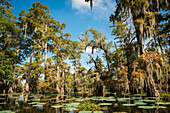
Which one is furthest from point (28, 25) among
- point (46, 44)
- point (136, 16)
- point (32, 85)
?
point (136, 16)

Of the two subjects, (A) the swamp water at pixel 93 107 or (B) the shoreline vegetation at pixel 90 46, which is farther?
(B) the shoreline vegetation at pixel 90 46

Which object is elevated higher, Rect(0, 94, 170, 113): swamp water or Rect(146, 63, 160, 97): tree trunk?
Rect(146, 63, 160, 97): tree trunk

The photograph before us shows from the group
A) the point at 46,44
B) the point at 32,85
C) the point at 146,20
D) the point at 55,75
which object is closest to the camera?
the point at 146,20

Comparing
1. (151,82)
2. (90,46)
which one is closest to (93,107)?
(151,82)

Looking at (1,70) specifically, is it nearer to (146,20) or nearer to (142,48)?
(142,48)

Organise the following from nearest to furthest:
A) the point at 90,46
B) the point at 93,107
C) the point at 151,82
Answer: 1. the point at 93,107
2. the point at 151,82
3. the point at 90,46

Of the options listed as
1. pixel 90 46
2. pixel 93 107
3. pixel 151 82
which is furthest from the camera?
pixel 90 46

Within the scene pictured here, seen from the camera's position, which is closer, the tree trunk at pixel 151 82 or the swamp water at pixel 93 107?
the swamp water at pixel 93 107

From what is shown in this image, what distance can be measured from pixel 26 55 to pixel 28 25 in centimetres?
496

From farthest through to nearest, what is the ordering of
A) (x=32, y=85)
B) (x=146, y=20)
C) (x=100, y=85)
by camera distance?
(x=32, y=85) → (x=100, y=85) → (x=146, y=20)

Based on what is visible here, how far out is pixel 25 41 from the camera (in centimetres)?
1798

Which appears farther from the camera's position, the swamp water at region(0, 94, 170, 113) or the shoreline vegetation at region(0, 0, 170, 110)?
the shoreline vegetation at region(0, 0, 170, 110)

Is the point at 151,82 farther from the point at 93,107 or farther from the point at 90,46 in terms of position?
Result: the point at 90,46

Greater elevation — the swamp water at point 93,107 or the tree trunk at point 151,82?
the tree trunk at point 151,82
